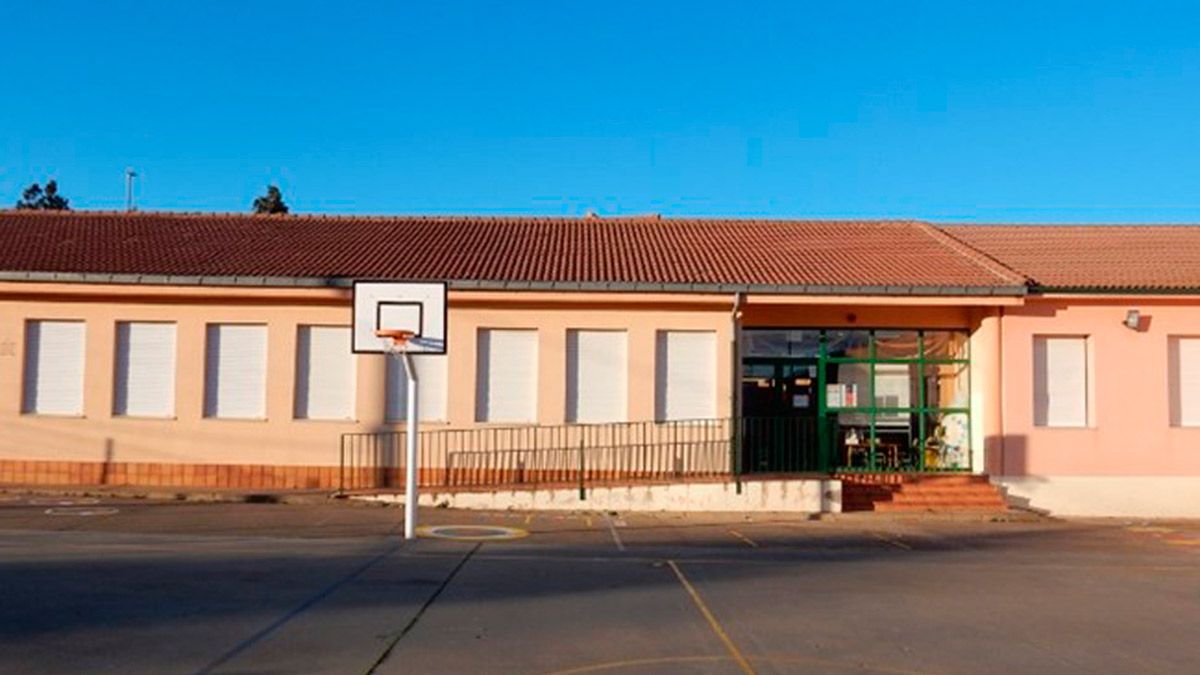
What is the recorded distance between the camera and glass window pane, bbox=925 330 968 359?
2294 centimetres

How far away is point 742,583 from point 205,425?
41.6 feet

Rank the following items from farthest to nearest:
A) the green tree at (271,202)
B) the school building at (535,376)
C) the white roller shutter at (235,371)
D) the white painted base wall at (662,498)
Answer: the green tree at (271,202) < the white roller shutter at (235,371) < the school building at (535,376) < the white painted base wall at (662,498)

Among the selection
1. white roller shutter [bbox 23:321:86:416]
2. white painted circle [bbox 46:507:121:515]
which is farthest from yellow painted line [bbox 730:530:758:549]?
white roller shutter [bbox 23:321:86:416]

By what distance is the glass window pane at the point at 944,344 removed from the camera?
75.3 ft

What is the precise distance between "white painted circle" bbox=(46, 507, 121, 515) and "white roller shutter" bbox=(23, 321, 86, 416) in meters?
4.00

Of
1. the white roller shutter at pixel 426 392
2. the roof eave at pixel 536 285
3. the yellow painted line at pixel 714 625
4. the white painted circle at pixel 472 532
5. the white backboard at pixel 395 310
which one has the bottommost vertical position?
the yellow painted line at pixel 714 625

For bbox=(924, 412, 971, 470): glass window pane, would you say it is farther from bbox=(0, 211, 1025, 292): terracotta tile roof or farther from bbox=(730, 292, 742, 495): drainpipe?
bbox=(730, 292, 742, 495): drainpipe

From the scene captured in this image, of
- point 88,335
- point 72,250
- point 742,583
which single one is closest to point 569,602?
point 742,583

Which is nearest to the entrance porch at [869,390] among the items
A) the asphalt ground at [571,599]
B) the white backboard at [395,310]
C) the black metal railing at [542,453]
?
the black metal railing at [542,453]

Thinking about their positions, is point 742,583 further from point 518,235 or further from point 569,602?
point 518,235

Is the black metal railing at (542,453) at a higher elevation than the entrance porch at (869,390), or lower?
lower

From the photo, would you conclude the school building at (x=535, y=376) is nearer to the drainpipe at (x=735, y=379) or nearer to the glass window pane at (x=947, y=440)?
the drainpipe at (x=735, y=379)

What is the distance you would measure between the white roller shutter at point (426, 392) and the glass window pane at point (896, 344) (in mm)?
8219

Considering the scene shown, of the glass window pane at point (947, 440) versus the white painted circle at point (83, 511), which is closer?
the white painted circle at point (83, 511)
